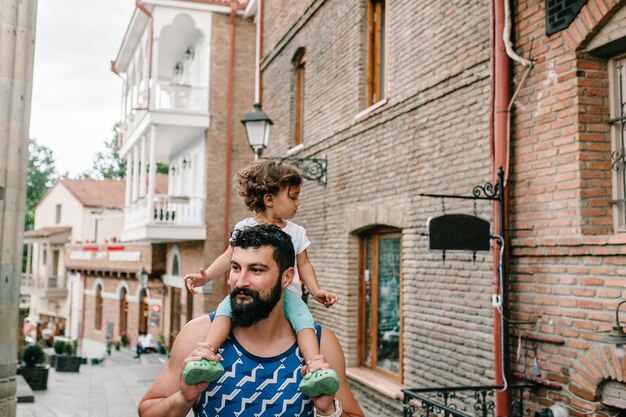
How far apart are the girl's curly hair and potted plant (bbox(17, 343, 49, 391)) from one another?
38.1ft

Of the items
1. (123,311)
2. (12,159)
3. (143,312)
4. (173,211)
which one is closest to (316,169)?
(12,159)

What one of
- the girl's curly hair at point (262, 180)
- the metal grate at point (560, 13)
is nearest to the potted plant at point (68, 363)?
the metal grate at point (560, 13)

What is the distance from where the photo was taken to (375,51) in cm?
952

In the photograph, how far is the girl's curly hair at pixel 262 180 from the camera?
3.10m

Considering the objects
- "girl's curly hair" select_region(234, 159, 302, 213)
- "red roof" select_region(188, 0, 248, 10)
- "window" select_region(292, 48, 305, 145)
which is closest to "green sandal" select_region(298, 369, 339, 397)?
"girl's curly hair" select_region(234, 159, 302, 213)

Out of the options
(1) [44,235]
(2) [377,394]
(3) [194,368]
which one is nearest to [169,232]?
(2) [377,394]

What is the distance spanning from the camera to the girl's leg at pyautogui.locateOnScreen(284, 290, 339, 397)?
217cm

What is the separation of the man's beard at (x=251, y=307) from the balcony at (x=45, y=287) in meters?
37.6

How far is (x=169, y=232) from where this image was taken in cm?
1664

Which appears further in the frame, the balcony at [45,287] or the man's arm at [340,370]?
the balcony at [45,287]

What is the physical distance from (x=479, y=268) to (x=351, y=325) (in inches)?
134

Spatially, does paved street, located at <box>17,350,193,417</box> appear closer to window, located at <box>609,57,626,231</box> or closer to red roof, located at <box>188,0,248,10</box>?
window, located at <box>609,57,626,231</box>

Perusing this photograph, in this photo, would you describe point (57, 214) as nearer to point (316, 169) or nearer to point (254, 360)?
point (316, 169)

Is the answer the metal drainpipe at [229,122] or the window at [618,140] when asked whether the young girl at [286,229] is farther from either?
the metal drainpipe at [229,122]
